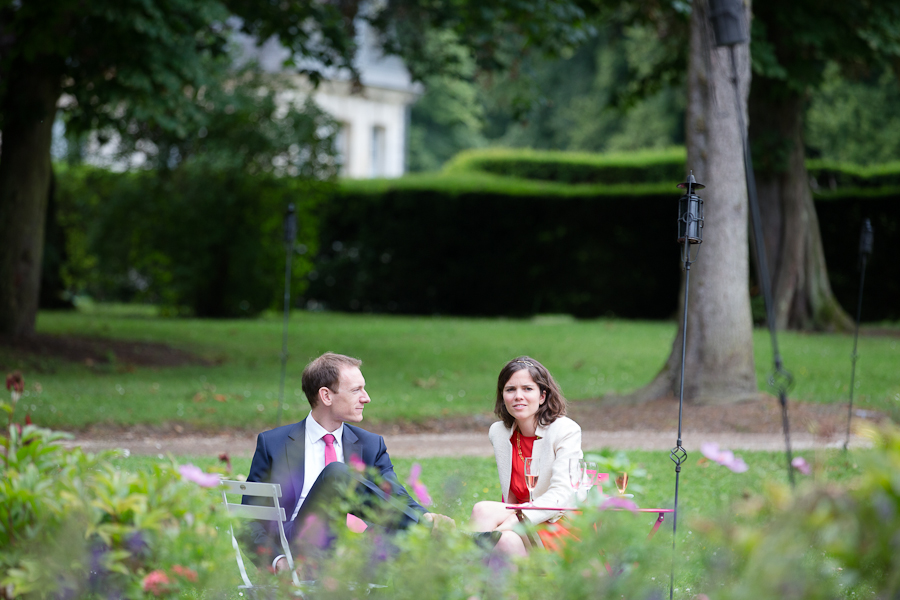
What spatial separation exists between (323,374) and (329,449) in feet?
1.00

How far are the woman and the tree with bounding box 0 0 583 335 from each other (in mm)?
7203

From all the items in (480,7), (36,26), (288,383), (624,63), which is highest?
(624,63)

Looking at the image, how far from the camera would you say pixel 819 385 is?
443 inches

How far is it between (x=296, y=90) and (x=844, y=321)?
439 inches

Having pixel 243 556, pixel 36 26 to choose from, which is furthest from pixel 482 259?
pixel 243 556

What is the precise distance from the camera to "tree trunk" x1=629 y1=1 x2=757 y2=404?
9.52 meters

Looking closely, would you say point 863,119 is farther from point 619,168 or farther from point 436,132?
point 436,132

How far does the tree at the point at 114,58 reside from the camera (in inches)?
403

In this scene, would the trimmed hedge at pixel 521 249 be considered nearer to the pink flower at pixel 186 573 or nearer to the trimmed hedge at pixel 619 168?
the trimmed hedge at pixel 619 168

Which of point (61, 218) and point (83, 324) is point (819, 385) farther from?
point (61, 218)

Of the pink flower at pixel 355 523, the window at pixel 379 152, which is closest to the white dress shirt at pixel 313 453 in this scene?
the pink flower at pixel 355 523

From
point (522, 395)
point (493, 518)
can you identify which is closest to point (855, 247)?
point (522, 395)

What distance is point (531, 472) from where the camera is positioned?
4.17m

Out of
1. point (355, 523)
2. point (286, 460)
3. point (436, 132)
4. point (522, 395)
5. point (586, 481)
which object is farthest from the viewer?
point (436, 132)
